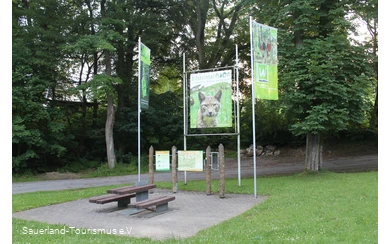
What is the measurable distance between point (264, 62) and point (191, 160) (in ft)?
14.2

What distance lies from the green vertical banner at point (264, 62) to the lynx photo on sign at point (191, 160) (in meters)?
3.15

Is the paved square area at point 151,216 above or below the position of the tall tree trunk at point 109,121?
below

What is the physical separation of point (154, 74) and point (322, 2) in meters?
16.4

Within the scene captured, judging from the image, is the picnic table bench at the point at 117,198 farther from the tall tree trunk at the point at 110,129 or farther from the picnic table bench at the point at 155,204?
the tall tree trunk at the point at 110,129

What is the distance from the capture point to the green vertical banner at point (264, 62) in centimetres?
1127

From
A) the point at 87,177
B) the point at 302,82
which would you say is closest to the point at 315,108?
the point at 302,82

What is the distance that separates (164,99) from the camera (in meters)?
27.7

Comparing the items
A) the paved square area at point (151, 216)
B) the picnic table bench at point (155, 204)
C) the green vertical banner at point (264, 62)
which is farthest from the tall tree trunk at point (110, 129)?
the picnic table bench at point (155, 204)

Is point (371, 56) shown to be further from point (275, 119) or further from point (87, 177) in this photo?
point (87, 177)

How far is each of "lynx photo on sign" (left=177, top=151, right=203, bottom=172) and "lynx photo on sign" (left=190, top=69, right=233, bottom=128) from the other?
1566 mm

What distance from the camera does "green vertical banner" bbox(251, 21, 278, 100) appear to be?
11.3 metres

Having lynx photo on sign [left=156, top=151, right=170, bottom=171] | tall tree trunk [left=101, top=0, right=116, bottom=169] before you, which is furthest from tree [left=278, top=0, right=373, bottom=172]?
tall tree trunk [left=101, top=0, right=116, bottom=169]

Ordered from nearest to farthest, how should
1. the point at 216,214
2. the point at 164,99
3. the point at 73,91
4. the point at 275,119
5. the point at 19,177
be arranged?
the point at 216,214, the point at 19,177, the point at 73,91, the point at 164,99, the point at 275,119
